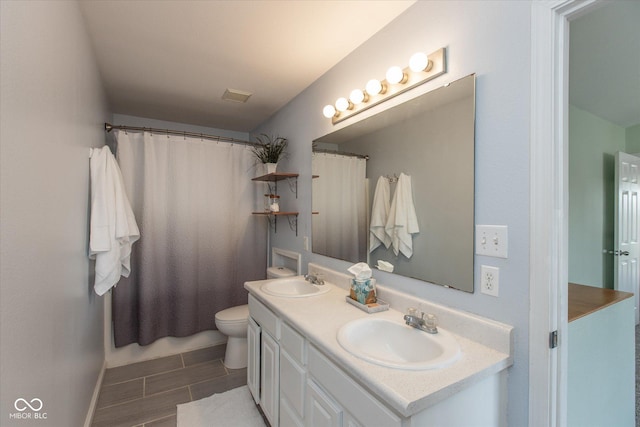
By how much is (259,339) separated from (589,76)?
2.98m

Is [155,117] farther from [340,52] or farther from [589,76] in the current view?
[589,76]

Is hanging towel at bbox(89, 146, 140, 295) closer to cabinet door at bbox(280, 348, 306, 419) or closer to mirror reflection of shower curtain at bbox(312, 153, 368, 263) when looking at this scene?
cabinet door at bbox(280, 348, 306, 419)

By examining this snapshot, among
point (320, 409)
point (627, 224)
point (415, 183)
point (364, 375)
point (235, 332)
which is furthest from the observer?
point (627, 224)

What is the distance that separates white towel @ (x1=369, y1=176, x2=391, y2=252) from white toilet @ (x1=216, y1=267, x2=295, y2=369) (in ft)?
3.81

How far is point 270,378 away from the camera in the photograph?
1.67 m

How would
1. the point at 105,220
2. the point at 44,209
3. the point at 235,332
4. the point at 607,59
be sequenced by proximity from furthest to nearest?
the point at 235,332, the point at 607,59, the point at 105,220, the point at 44,209

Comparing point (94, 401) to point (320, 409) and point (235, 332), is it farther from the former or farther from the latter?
point (320, 409)

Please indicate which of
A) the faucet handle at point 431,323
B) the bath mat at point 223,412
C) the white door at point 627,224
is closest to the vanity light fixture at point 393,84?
the faucet handle at point 431,323

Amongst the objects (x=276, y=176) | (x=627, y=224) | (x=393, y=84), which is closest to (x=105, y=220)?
(x=276, y=176)

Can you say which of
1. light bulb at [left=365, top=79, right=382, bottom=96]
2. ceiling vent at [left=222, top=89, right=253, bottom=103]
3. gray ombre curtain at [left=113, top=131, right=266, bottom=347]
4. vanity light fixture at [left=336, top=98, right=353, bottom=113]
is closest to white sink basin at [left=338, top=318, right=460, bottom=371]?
light bulb at [left=365, top=79, right=382, bottom=96]

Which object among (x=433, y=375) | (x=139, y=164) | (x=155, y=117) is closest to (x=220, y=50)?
(x=139, y=164)

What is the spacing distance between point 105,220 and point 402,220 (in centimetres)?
174

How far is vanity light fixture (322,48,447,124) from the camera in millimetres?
1326

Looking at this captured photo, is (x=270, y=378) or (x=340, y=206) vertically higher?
(x=340, y=206)
